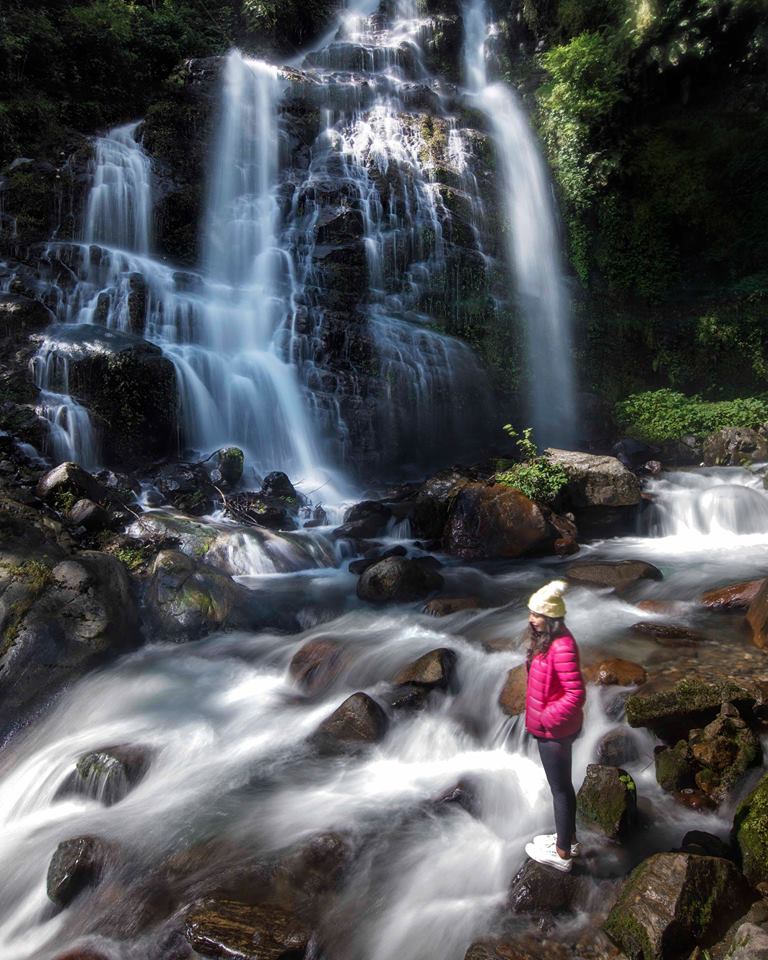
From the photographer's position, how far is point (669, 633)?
6430 mm

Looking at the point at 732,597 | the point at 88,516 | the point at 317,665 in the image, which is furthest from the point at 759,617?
the point at 88,516

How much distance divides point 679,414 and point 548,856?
13335 millimetres

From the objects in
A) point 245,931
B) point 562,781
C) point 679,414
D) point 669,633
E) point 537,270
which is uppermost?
point 537,270

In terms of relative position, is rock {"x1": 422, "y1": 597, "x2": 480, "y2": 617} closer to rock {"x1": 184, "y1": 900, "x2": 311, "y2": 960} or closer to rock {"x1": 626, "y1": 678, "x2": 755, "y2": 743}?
rock {"x1": 626, "y1": 678, "x2": 755, "y2": 743}

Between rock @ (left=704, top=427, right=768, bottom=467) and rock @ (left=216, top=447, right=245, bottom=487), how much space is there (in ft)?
31.5

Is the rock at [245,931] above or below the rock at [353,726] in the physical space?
below

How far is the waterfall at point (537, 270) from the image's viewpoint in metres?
16.4

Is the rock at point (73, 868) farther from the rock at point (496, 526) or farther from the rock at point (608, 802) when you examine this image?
the rock at point (496, 526)

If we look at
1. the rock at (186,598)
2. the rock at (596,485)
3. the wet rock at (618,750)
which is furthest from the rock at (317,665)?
the rock at (596,485)

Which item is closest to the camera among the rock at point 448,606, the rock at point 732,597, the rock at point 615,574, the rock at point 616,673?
the rock at point 616,673

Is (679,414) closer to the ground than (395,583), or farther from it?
farther from it

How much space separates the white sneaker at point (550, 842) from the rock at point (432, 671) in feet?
6.44

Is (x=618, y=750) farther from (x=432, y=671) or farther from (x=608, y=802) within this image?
(x=432, y=671)

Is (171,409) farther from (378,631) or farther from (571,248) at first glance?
(571,248)
